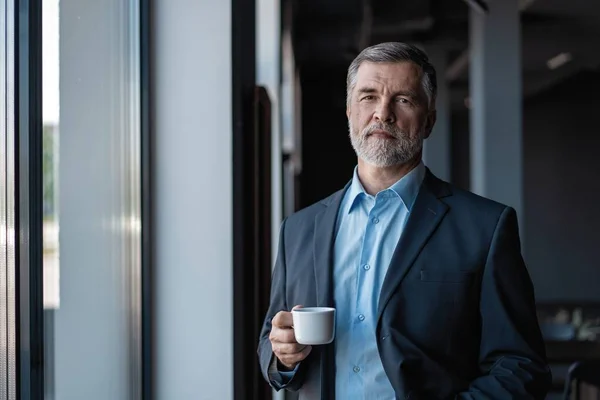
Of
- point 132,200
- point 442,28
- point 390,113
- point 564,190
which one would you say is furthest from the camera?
point 564,190

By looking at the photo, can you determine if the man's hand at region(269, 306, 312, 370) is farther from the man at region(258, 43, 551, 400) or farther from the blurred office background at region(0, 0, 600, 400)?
the blurred office background at region(0, 0, 600, 400)

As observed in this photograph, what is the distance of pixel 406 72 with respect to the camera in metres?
1.55

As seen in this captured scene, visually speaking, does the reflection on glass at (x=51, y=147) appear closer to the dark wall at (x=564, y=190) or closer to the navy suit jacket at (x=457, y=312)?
the navy suit jacket at (x=457, y=312)

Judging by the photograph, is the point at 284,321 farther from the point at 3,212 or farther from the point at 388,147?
the point at 3,212

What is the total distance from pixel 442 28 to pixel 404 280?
740 cm

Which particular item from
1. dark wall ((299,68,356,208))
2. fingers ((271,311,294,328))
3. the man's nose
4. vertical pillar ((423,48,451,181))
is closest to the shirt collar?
the man's nose

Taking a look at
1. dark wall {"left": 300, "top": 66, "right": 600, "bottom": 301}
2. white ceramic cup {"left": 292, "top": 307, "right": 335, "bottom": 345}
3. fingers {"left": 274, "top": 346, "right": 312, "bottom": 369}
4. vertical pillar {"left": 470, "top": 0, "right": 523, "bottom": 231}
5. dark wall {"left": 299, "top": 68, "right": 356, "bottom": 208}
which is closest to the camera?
white ceramic cup {"left": 292, "top": 307, "right": 335, "bottom": 345}

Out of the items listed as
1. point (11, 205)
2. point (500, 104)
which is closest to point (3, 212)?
point (11, 205)

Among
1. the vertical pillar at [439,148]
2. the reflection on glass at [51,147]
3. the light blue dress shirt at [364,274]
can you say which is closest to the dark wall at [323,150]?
the vertical pillar at [439,148]

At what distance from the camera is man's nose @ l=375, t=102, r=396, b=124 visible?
1.54m

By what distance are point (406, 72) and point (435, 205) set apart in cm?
28

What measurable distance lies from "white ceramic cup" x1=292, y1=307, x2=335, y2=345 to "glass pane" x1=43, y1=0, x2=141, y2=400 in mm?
627

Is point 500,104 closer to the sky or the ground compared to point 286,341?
closer to the sky

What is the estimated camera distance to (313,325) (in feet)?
4.40
